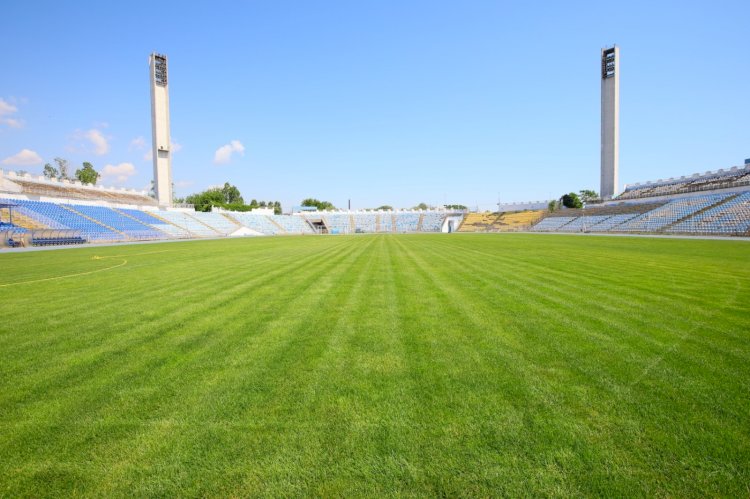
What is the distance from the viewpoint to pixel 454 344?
4.89 metres

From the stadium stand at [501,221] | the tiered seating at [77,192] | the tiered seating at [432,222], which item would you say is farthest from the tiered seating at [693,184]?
the tiered seating at [77,192]

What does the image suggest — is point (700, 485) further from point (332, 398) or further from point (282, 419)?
point (282, 419)

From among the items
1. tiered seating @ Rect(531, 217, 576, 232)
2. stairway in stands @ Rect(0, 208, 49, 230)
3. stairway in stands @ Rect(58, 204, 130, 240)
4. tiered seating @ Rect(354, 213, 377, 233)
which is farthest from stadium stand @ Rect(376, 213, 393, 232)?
stairway in stands @ Rect(0, 208, 49, 230)

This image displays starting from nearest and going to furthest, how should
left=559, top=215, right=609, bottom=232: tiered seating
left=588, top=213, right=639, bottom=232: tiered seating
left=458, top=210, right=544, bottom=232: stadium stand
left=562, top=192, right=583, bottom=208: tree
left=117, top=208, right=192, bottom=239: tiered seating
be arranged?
left=117, top=208, right=192, bottom=239: tiered seating < left=588, top=213, right=639, bottom=232: tiered seating < left=559, top=215, right=609, bottom=232: tiered seating < left=458, top=210, right=544, bottom=232: stadium stand < left=562, top=192, right=583, bottom=208: tree

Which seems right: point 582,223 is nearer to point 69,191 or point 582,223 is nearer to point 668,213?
point 668,213

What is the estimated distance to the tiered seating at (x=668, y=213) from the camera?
44125 millimetres

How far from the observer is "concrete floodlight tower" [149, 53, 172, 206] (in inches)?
2440

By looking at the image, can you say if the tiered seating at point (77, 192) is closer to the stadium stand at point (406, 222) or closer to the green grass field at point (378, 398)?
the green grass field at point (378, 398)

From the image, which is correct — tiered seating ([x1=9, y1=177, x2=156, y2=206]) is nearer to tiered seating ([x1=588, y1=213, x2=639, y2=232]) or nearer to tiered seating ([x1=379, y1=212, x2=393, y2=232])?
tiered seating ([x1=379, y1=212, x2=393, y2=232])

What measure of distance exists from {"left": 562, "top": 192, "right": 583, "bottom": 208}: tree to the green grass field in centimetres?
10187

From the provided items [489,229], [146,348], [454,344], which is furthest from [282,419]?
[489,229]

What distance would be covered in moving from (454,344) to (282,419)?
263 cm

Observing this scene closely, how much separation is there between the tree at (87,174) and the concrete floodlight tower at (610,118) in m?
119

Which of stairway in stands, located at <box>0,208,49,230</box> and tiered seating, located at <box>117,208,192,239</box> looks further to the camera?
tiered seating, located at <box>117,208,192,239</box>
